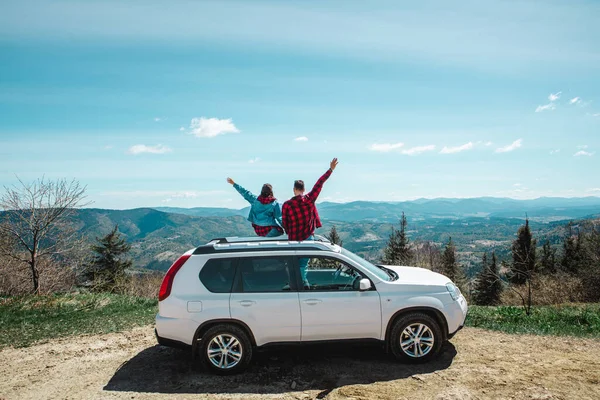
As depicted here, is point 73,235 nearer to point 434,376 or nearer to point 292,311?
point 292,311

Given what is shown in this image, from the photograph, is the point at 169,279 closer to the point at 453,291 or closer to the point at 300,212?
the point at 300,212

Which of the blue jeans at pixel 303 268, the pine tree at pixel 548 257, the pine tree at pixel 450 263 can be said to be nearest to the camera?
the blue jeans at pixel 303 268

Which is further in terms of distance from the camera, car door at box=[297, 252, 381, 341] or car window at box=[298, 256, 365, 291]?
A: car window at box=[298, 256, 365, 291]

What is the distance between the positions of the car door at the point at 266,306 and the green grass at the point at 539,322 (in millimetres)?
4478

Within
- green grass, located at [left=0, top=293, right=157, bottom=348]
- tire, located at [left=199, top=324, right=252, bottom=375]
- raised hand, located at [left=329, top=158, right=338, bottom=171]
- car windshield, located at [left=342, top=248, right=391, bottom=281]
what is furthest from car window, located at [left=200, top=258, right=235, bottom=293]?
green grass, located at [left=0, top=293, right=157, bottom=348]

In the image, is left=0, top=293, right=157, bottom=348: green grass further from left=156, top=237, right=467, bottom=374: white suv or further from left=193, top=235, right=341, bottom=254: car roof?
left=193, top=235, right=341, bottom=254: car roof

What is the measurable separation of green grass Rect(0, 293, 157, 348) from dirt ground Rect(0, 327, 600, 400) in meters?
1.02

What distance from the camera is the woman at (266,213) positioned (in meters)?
8.20

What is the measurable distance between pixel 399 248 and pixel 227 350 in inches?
1680

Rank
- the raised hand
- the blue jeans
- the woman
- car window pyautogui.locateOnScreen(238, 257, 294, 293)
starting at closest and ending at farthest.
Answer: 1. car window pyautogui.locateOnScreen(238, 257, 294, 293)
2. the blue jeans
3. the raised hand
4. the woman

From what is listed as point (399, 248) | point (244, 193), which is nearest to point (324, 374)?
point (244, 193)

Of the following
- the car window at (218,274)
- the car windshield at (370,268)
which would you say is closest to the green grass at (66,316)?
the car window at (218,274)

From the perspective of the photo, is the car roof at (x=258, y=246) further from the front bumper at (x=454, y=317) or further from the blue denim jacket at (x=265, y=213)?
the blue denim jacket at (x=265, y=213)

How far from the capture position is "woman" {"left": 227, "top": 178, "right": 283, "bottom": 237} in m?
8.20
